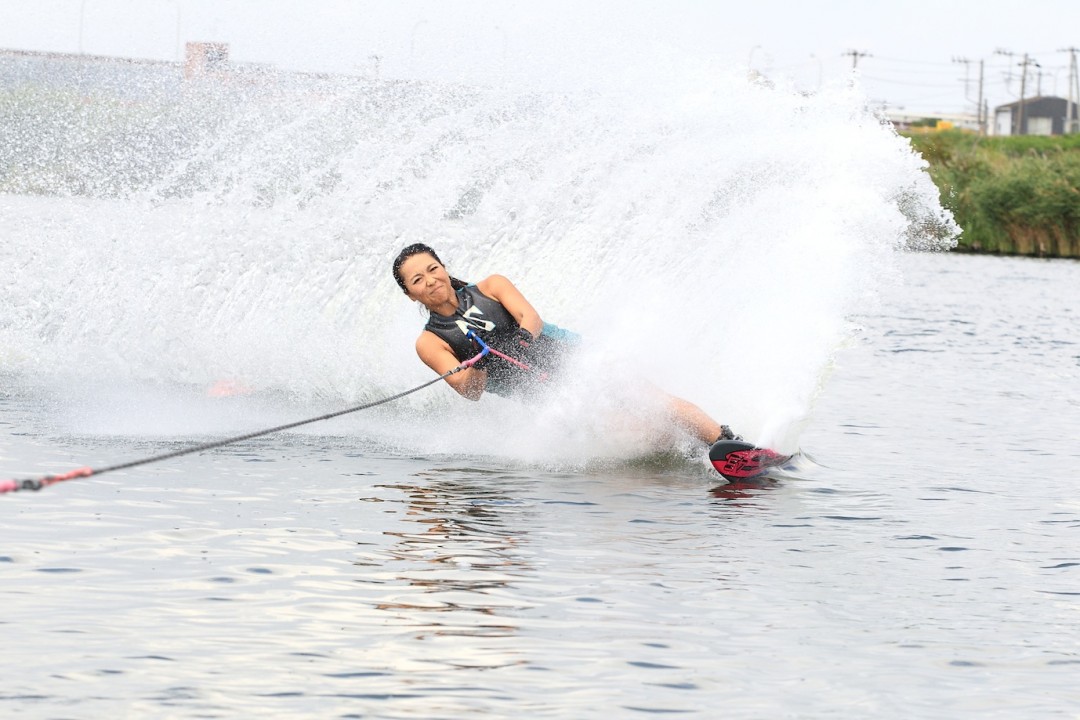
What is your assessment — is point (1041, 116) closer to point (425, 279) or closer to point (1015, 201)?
point (1015, 201)

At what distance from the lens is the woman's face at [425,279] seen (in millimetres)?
8320

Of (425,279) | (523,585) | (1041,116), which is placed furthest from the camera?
(1041,116)

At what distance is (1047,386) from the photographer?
15.2 metres

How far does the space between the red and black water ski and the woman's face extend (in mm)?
1672

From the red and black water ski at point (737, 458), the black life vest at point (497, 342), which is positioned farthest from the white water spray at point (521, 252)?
the red and black water ski at point (737, 458)

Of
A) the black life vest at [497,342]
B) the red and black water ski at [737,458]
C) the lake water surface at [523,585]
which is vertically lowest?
the lake water surface at [523,585]

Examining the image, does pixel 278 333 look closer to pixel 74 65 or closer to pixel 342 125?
pixel 342 125

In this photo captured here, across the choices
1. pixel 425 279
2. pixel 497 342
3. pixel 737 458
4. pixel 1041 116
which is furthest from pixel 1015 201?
pixel 1041 116

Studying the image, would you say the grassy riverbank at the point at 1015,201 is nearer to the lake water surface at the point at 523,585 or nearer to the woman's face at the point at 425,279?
the lake water surface at the point at 523,585

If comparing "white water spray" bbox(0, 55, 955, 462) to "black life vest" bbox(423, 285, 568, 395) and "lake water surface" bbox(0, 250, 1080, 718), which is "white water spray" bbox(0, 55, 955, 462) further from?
"lake water surface" bbox(0, 250, 1080, 718)

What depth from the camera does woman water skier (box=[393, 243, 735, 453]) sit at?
8.36 metres

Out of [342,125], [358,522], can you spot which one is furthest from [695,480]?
[342,125]

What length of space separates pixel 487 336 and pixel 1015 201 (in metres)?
36.2

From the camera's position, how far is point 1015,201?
4219 cm
